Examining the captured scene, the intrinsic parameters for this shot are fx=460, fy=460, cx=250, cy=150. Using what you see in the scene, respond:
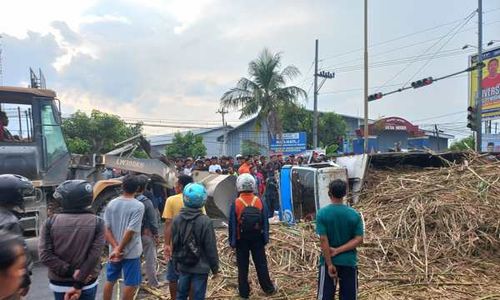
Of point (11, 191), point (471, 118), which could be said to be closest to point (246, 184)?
point (11, 191)

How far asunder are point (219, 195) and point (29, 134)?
176 inches

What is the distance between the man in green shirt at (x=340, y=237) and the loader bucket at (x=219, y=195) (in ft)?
22.1

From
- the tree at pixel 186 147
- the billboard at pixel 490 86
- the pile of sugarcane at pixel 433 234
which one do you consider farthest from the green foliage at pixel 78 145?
the pile of sugarcane at pixel 433 234

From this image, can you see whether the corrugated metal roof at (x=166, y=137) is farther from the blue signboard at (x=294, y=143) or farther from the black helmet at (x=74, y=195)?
the black helmet at (x=74, y=195)

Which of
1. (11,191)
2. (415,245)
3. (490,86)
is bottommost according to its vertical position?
(415,245)

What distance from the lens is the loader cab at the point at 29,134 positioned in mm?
9094

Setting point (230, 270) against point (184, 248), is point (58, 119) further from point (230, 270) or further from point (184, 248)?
point (184, 248)

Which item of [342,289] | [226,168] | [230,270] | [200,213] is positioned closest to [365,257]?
[230,270]

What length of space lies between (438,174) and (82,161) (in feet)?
26.2

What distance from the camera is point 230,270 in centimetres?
725

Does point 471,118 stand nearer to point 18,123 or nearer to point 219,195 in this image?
point 219,195

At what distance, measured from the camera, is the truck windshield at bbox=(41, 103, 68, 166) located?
9438 mm

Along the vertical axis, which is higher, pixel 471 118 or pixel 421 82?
pixel 421 82

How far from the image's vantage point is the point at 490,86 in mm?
30703
